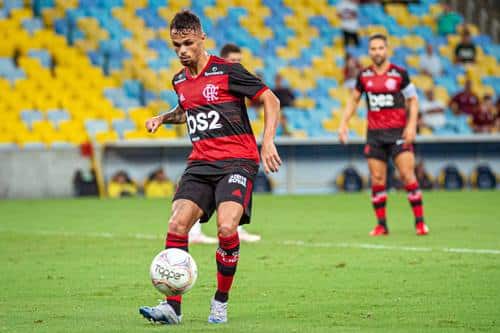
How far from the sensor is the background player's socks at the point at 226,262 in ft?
24.8

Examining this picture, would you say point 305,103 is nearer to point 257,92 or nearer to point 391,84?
point 391,84

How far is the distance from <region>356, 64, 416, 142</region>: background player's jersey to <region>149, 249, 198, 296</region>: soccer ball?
Result: 772 centimetres

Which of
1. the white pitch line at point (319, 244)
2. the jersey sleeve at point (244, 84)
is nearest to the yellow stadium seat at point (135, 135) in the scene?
the white pitch line at point (319, 244)

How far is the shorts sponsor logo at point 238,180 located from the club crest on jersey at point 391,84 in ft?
23.6

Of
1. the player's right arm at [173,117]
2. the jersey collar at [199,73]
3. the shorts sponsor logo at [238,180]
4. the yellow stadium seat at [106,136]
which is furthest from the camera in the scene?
the yellow stadium seat at [106,136]

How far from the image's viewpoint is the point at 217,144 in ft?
25.9

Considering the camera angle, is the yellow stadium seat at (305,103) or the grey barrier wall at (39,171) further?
the yellow stadium seat at (305,103)

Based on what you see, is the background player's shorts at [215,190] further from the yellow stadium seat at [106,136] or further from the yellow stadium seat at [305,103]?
the yellow stadium seat at [305,103]

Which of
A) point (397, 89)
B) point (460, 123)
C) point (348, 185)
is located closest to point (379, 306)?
point (397, 89)

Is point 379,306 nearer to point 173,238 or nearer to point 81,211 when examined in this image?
point 173,238

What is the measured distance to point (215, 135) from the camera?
791cm

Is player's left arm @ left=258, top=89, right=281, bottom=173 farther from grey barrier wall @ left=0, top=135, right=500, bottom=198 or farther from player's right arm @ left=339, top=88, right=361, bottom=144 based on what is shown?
grey barrier wall @ left=0, top=135, right=500, bottom=198

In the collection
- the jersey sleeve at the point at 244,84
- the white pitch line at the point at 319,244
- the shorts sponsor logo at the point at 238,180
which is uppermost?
the jersey sleeve at the point at 244,84

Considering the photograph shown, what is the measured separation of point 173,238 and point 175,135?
18.5 metres
